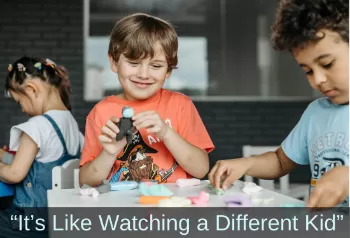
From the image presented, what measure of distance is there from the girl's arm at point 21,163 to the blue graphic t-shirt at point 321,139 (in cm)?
98

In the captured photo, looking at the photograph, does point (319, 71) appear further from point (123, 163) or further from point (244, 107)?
point (244, 107)

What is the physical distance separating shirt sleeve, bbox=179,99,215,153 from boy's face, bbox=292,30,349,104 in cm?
60

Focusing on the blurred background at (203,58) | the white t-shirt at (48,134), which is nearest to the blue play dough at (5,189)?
the white t-shirt at (48,134)

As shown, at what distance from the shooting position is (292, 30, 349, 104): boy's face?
1232 mm

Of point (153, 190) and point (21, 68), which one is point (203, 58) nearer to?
point (21, 68)

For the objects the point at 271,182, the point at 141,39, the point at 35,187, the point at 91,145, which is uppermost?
the point at 141,39

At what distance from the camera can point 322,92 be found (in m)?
1.33

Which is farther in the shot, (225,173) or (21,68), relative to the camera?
(21,68)

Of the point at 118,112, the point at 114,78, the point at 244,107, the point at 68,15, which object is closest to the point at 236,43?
the point at 244,107

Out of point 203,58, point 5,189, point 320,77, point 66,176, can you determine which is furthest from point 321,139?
point 203,58

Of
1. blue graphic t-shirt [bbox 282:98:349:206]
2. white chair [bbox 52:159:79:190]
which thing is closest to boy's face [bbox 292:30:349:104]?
blue graphic t-shirt [bbox 282:98:349:206]

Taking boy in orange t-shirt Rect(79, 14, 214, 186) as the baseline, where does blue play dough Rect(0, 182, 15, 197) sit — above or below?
below

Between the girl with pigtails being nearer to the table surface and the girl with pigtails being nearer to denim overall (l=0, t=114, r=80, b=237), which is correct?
denim overall (l=0, t=114, r=80, b=237)

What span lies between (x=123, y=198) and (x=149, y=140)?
0.44 meters
